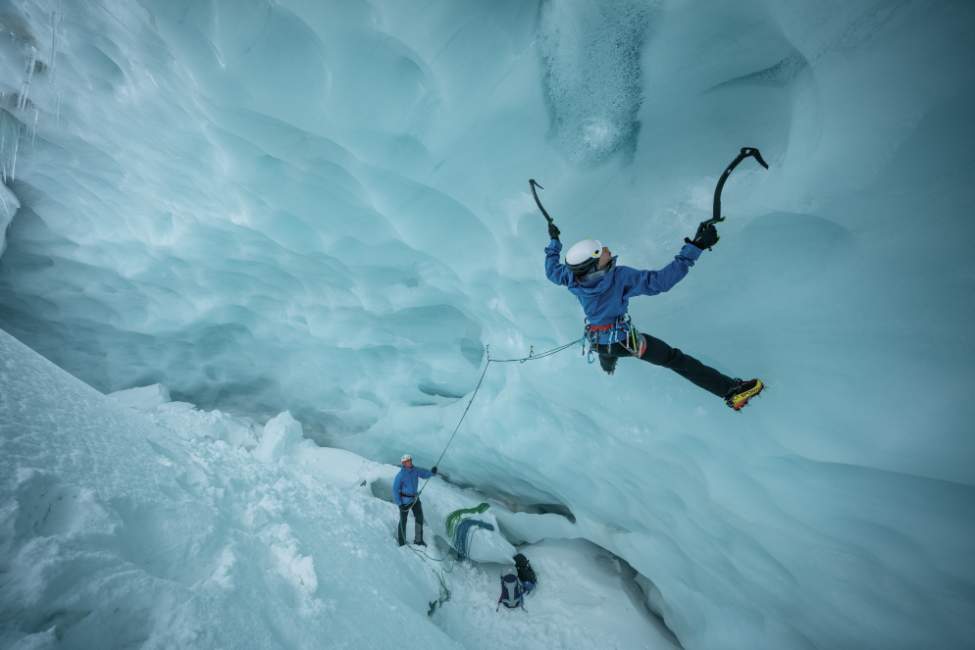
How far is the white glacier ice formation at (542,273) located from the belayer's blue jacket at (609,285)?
0.85 m

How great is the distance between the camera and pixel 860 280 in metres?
2.49

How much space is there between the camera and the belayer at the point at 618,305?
8.25 feet

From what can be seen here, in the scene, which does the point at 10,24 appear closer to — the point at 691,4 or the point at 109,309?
the point at 109,309

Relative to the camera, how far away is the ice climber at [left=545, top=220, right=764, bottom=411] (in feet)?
8.25

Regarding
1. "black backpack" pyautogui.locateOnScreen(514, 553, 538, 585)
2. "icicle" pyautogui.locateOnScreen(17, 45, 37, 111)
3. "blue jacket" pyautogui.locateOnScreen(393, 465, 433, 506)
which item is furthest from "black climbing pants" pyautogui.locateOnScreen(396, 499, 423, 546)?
"icicle" pyautogui.locateOnScreen(17, 45, 37, 111)

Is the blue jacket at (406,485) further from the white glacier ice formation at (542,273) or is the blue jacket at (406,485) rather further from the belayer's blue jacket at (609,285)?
the belayer's blue jacket at (609,285)

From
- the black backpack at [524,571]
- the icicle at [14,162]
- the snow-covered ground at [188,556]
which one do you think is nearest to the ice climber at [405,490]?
the snow-covered ground at [188,556]

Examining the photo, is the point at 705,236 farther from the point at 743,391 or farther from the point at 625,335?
the point at 743,391

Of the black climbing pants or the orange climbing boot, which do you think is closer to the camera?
the orange climbing boot

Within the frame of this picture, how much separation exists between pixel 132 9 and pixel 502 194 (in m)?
4.21

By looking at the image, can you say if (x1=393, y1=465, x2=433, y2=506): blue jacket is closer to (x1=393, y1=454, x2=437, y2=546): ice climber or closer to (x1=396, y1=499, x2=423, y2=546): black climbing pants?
(x1=393, y1=454, x2=437, y2=546): ice climber

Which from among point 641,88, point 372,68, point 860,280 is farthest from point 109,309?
point 860,280

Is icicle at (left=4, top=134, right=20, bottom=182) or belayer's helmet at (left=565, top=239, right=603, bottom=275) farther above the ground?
belayer's helmet at (left=565, top=239, right=603, bottom=275)

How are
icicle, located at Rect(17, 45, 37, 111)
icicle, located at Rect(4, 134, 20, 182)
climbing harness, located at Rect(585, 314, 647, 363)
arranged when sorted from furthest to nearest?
icicle, located at Rect(4, 134, 20, 182)
icicle, located at Rect(17, 45, 37, 111)
climbing harness, located at Rect(585, 314, 647, 363)
